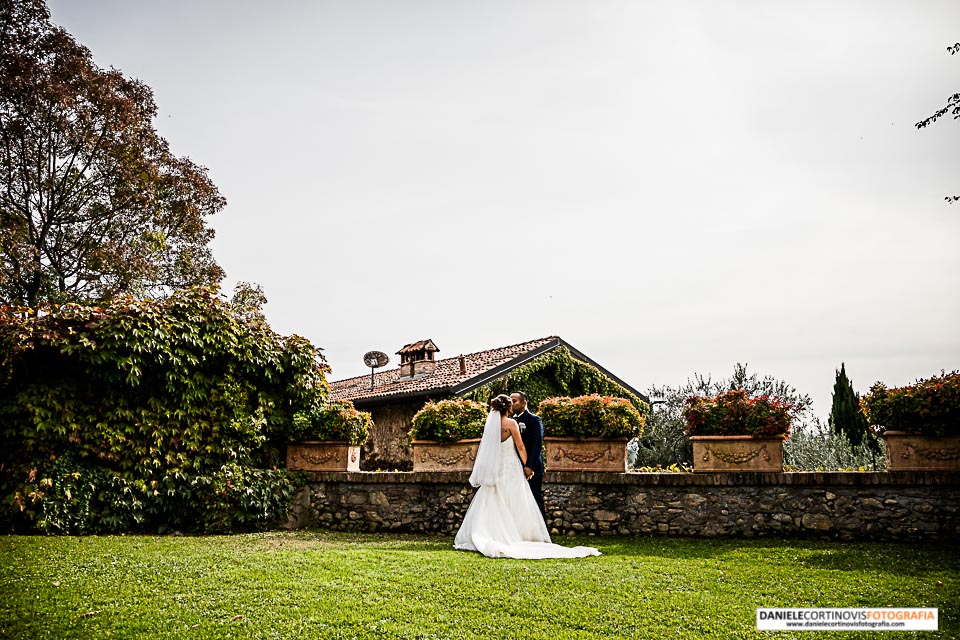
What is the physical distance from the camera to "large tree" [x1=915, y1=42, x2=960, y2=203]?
872 centimetres

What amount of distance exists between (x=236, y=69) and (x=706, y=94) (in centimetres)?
742

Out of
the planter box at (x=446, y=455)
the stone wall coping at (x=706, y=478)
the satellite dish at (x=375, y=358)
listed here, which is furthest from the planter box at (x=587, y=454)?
the satellite dish at (x=375, y=358)

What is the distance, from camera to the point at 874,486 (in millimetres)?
8273

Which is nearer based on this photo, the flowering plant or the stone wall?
the stone wall

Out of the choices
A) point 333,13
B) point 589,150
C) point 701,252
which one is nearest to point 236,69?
point 333,13

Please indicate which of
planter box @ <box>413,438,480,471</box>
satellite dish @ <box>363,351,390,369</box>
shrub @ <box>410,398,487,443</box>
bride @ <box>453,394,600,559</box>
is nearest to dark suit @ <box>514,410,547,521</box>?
bride @ <box>453,394,600,559</box>

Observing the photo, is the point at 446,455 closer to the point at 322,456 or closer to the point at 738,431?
the point at 322,456

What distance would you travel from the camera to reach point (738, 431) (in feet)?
29.7

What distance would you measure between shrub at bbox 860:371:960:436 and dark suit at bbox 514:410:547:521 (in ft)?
14.8

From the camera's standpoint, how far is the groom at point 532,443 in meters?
8.97

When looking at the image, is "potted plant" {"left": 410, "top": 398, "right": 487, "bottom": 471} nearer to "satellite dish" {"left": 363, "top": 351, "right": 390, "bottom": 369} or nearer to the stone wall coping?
the stone wall coping

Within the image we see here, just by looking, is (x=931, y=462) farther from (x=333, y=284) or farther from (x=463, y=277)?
(x=333, y=284)

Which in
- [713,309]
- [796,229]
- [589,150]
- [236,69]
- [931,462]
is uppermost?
[236,69]

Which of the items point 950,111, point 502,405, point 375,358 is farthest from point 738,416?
point 375,358
